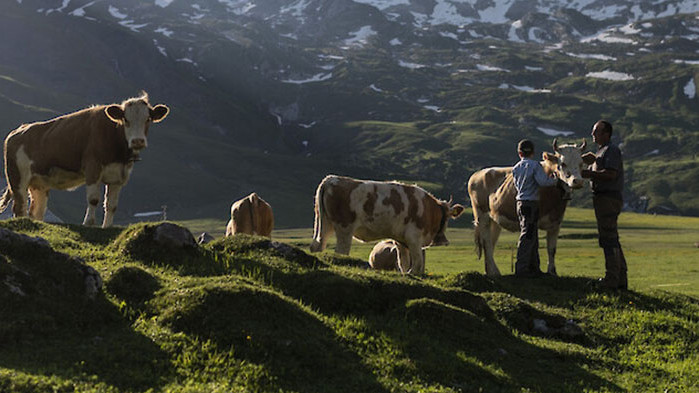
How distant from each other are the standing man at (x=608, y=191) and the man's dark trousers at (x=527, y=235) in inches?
68.0

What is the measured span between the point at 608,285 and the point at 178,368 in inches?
528

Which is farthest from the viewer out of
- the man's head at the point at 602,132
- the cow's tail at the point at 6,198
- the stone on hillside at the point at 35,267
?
the cow's tail at the point at 6,198

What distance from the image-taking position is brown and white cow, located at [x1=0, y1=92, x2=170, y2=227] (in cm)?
1897

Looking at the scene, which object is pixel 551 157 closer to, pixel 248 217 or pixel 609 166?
pixel 609 166

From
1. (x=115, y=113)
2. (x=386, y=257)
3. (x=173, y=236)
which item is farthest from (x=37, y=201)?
(x=386, y=257)

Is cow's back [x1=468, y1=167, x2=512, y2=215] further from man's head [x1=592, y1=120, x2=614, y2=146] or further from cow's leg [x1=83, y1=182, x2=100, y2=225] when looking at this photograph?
cow's leg [x1=83, y1=182, x2=100, y2=225]

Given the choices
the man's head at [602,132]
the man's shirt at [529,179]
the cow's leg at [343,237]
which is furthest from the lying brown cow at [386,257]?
the man's head at [602,132]

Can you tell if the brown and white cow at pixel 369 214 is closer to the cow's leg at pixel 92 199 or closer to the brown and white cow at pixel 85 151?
the brown and white cow at pixel 85 151

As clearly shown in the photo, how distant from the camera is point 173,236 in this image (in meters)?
15.1

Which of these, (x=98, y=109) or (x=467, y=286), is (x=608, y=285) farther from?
(x=98, y=109)

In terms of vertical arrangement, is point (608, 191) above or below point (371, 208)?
above

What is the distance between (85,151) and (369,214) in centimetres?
963

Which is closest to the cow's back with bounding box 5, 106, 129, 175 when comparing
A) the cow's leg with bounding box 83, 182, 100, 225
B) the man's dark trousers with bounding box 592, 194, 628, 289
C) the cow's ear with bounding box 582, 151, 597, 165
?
the cow's leg with bounding box 83, 182, 100, 225

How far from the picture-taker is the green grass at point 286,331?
385 inches
